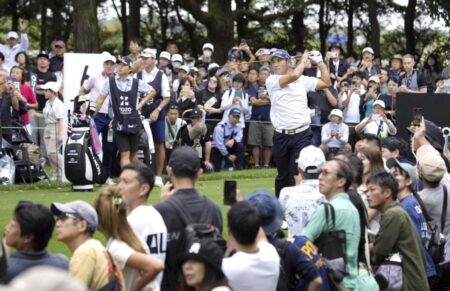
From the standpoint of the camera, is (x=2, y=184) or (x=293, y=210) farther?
(x=2, y=184)

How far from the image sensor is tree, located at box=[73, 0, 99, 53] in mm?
29016

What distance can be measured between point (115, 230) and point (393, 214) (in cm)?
312

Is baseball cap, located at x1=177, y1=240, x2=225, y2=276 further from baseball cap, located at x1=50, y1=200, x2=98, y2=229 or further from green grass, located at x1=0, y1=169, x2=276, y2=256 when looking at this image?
green grass, located at x1=0, y1=169, x2=276, y2=256

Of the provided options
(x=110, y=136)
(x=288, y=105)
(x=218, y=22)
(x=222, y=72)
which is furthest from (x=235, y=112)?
(x=218, y=22)

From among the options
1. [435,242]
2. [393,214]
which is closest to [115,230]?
[393,214]

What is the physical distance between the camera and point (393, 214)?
416 inches

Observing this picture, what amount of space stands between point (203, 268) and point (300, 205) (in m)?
2.75

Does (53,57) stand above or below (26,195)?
above

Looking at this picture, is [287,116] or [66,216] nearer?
[66,216]

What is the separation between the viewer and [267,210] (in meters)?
8.45

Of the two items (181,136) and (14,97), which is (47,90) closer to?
(14,97)

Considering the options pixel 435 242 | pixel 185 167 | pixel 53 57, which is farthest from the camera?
pixel 53 57

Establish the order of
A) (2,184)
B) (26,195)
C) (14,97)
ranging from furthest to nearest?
(14,97), (2,184), (26,195)

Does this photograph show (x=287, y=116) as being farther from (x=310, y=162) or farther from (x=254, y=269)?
(x=254, y=269)
